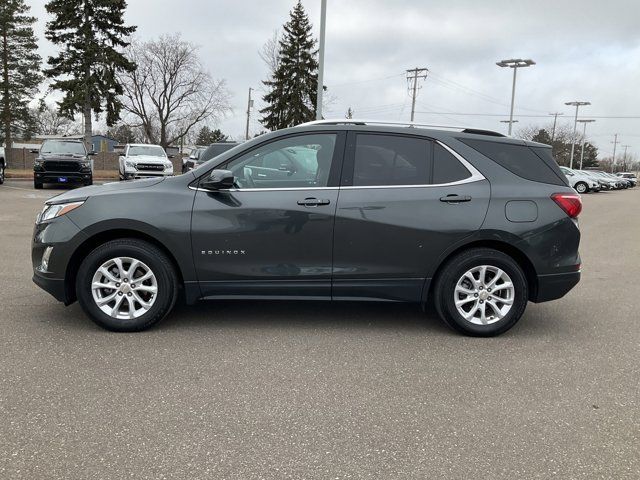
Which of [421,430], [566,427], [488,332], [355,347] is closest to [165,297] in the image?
[355,347]

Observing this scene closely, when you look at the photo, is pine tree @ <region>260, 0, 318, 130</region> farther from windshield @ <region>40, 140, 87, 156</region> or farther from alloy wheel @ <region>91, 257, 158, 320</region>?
alloy wheel @ <region>91, 257, 158, 320</region>

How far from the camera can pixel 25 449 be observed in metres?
2.80

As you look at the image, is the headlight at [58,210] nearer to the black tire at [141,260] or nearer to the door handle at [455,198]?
the black tire at [141,260]

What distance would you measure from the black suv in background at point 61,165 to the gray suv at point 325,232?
16933 millimetres

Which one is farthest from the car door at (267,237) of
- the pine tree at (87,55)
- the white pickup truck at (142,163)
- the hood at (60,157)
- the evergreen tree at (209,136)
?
the evergreen tree at (209,136)

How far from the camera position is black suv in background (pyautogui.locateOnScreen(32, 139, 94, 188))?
20.1 m

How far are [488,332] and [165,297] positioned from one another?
278 cm

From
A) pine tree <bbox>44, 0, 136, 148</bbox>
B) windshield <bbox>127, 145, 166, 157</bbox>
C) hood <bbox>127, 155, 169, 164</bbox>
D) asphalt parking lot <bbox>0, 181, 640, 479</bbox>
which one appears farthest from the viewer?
pine tree <bbox>44, 0, 136, 148</bbox>

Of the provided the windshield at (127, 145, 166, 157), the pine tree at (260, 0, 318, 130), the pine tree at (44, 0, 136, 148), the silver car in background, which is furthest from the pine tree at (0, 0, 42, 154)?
the silver car in background

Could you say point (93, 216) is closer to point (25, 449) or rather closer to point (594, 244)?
point (25, 449)

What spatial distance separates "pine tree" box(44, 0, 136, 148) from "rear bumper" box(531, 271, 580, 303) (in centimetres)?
3591

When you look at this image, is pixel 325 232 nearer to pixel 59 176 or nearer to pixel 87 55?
pixel 59 176

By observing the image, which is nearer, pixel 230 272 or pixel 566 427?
pixel 566 427

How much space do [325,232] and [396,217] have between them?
2.00 ft
